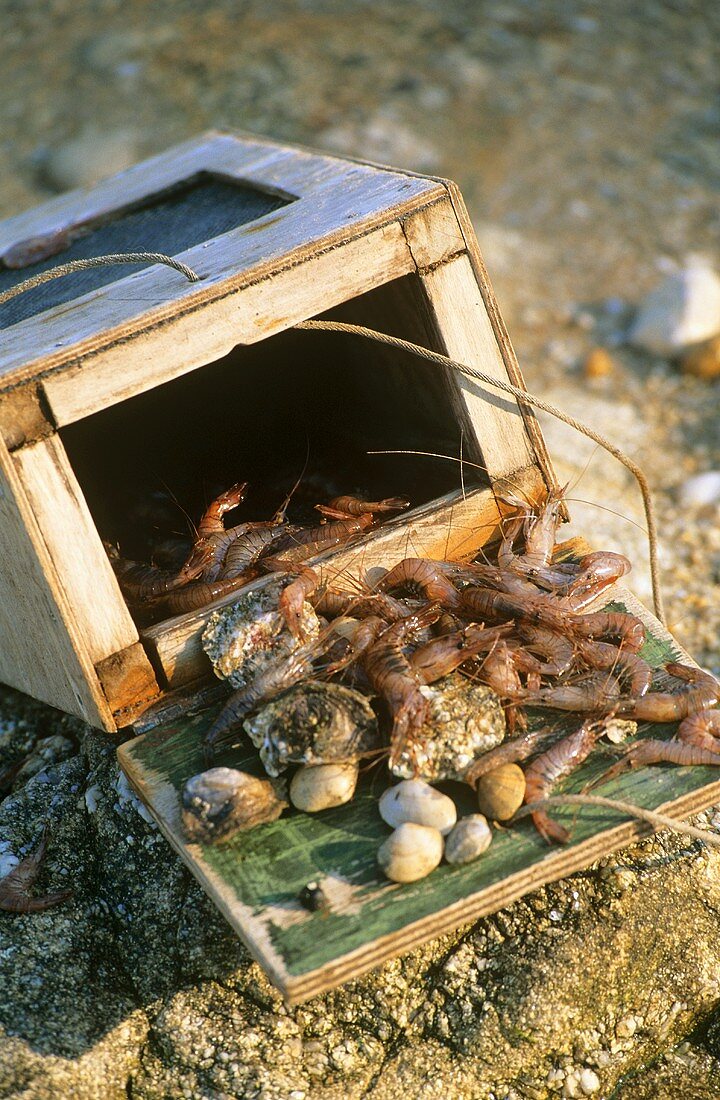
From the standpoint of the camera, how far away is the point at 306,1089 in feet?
9.76

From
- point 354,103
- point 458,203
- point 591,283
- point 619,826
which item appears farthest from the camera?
point 354,103

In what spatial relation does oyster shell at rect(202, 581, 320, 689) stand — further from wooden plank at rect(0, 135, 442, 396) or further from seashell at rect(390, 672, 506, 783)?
wooden plank at rect(0, 135, 442, 396)

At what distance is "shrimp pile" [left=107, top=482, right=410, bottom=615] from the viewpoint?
362 centimetres

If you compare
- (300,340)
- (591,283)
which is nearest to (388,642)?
(300,340)

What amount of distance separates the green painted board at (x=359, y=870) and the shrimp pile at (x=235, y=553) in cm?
72

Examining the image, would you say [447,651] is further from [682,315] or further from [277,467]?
[682,315]

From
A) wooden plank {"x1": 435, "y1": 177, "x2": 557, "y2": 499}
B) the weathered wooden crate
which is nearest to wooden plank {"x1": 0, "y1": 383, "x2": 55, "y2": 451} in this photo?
the weathered wooden crate

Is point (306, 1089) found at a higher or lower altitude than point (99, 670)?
lower

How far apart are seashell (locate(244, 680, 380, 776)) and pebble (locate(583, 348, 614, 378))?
15.0ft

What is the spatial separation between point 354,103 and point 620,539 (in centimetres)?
551

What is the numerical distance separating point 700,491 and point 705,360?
116 centimetres

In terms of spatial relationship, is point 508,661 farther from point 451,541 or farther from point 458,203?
point 458,203

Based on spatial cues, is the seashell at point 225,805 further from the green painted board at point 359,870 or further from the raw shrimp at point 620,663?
the raw shrimp at point 620,663

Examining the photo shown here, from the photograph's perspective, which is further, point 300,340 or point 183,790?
point 300,340
